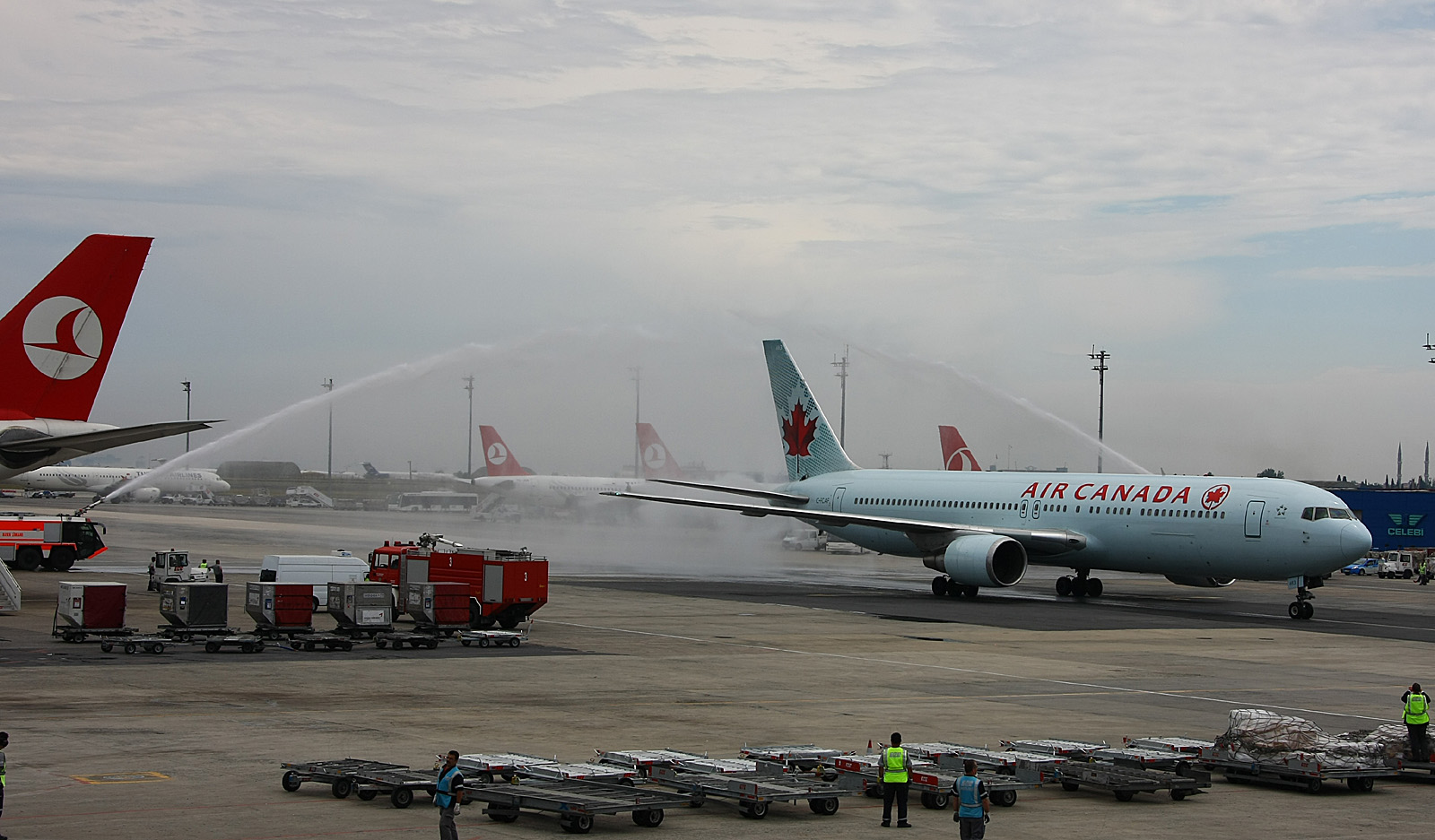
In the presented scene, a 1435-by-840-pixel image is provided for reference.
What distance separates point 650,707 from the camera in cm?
2595

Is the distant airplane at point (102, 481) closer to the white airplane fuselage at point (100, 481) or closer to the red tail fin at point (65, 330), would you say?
the white airplane fuselage at point (100, 481)

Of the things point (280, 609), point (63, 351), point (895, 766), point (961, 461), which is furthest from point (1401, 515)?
point (895, 766)

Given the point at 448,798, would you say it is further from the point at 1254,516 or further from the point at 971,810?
the point at 1254,516

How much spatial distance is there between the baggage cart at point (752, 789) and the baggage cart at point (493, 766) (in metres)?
1.72

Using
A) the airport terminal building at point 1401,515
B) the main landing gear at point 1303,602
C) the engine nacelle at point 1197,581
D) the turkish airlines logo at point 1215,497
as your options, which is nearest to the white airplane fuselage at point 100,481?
the airport terminal building at point 1401,515

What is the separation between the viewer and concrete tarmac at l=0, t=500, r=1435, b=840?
17547 mm

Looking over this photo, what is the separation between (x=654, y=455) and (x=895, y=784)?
9288 centimetres

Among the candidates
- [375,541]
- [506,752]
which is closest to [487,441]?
[375,541]

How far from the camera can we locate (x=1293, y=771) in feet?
66.4

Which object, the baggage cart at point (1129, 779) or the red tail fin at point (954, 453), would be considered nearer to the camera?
the baggage cart at point (1129, 779)

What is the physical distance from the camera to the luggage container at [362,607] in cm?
3606

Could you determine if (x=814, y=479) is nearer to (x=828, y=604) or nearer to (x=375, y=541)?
(x=828, y=604)

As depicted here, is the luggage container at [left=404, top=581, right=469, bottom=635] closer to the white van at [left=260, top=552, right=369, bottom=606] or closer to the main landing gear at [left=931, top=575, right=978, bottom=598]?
the white van at [left=260, top=552, right=369, bottom=606]

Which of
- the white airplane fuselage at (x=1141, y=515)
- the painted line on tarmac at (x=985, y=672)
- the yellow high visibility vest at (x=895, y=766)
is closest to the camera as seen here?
the yellow high visibility vest at (x=895, y=766)
